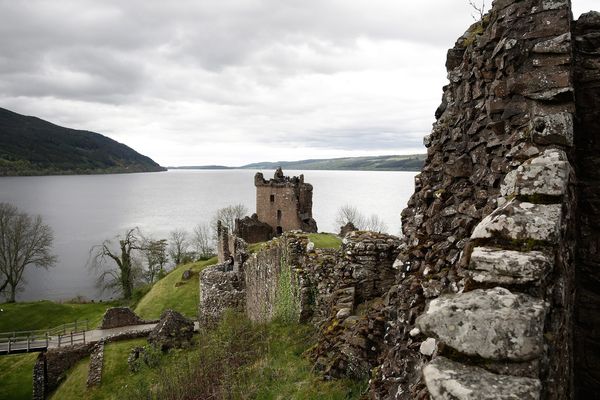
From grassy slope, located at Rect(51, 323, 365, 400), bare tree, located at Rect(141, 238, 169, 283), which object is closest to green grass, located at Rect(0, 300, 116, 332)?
bare tree, located at Rect(141, 238, 169, 283)

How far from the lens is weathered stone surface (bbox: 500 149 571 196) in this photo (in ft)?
12.9

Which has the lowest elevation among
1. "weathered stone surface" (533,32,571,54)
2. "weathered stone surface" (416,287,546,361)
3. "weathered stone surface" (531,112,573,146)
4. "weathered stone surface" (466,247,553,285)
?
"weathered stone surface" (416,287,546,361)

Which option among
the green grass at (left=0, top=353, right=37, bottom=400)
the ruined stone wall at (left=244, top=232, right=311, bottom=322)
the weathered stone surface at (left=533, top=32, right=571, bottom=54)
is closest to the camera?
the weathered stone surface at (left=533, top=32, right=571, bottom=54)

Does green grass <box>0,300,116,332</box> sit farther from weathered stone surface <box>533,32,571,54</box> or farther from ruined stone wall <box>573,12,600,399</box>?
weathered stone surface <box>533,32,571,54</box>

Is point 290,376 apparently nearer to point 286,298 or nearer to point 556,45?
point 286,298

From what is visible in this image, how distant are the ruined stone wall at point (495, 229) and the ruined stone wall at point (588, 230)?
1.86ft

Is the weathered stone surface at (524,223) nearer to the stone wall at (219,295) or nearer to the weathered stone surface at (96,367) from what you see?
the stone wall at (219,295)

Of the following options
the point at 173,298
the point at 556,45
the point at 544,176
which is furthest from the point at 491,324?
the point at 173,298

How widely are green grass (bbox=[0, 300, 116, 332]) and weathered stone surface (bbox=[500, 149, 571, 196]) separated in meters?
43.9

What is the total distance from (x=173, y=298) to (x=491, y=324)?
44.3 m

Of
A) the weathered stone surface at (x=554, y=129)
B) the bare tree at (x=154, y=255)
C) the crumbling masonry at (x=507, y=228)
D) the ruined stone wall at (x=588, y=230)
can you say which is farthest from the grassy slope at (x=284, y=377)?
the bare tree at (x=154, y=255)

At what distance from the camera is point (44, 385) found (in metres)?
28.0

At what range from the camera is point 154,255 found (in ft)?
216

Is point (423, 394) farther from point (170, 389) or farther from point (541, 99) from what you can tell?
point (170, 389)
